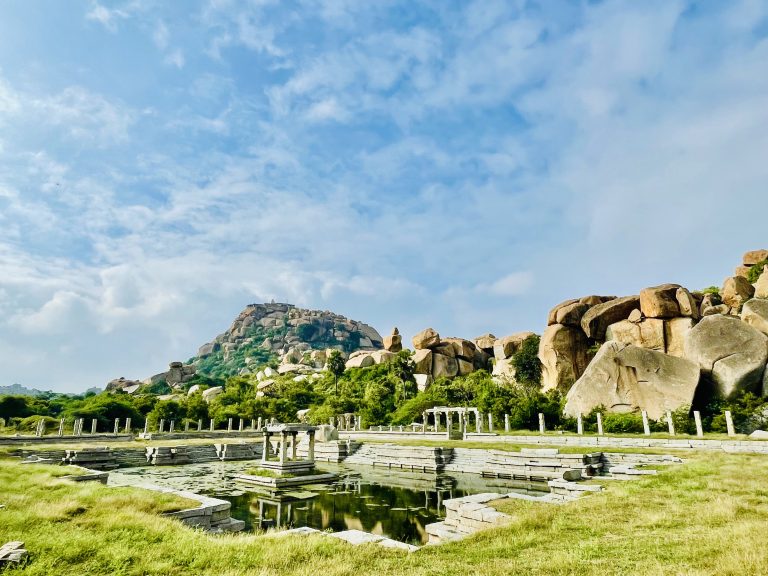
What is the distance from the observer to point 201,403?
5909 cm

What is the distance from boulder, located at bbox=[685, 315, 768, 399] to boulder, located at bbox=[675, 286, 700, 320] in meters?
8.44

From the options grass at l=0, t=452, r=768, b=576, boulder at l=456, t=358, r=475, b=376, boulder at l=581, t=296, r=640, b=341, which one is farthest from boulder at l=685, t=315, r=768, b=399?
boulder at l=456, t=358, r=475, b=376

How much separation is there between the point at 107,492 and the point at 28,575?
7168 mm

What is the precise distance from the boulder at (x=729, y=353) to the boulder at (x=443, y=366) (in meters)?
40.0

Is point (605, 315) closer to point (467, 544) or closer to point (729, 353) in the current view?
point (729, 353)

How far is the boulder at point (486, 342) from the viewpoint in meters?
80.2

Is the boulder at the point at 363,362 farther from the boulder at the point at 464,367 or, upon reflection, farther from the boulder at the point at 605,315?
the boulder at the point at 605,315

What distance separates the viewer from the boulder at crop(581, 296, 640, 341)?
47.0 meters

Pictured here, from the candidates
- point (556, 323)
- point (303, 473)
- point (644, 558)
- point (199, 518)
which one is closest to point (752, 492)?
point (644, 558)

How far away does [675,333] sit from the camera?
4341cm

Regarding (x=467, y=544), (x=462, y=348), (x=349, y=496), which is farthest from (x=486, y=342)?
(x=467, y=544)

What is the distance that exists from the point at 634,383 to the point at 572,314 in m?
15.6

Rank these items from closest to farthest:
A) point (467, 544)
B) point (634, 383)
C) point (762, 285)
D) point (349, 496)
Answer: point (467, 544), point (349, 496), point (634, 383), point (762, 285)

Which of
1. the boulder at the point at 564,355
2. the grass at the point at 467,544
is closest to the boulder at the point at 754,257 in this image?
the boulder at the point at 564,355
